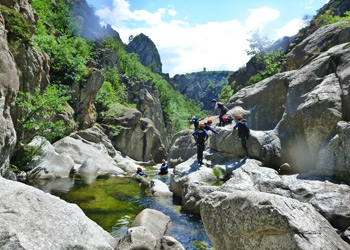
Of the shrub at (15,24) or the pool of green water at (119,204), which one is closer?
the pool of green water at (119,204)

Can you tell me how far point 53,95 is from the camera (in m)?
17.9

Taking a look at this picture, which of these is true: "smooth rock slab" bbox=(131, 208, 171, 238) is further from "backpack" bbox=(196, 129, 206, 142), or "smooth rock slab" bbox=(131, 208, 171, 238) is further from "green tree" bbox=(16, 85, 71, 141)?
"green tree" bbox=(16, 85, 71, 141)

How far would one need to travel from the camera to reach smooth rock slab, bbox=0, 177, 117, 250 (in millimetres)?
4129

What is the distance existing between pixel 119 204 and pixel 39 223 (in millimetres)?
8288

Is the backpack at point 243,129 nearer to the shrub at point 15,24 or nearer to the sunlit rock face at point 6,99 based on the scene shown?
the sunlit rock face at point 6,99

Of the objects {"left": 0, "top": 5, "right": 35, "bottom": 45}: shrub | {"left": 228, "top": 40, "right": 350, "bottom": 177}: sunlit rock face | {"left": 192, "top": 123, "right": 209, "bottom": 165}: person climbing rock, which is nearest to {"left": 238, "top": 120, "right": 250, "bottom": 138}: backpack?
{"left": 228, "top": 40, "right": 350, "bottom": 177}: sunlit rock face

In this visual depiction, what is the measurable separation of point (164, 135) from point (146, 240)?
57577mm

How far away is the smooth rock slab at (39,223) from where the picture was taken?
13.5 ft

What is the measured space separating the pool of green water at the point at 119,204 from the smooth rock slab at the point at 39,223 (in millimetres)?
3976

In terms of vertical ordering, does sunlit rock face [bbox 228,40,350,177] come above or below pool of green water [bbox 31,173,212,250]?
above

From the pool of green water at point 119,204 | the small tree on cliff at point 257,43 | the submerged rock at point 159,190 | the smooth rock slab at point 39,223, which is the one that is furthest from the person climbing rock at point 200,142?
the small tree on cliff at point 257,43

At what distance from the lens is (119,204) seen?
12508 millimetres

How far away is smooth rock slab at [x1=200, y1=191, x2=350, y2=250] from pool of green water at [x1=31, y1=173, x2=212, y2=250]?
321 cm

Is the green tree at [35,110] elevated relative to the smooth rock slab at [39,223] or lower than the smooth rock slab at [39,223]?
elevated
